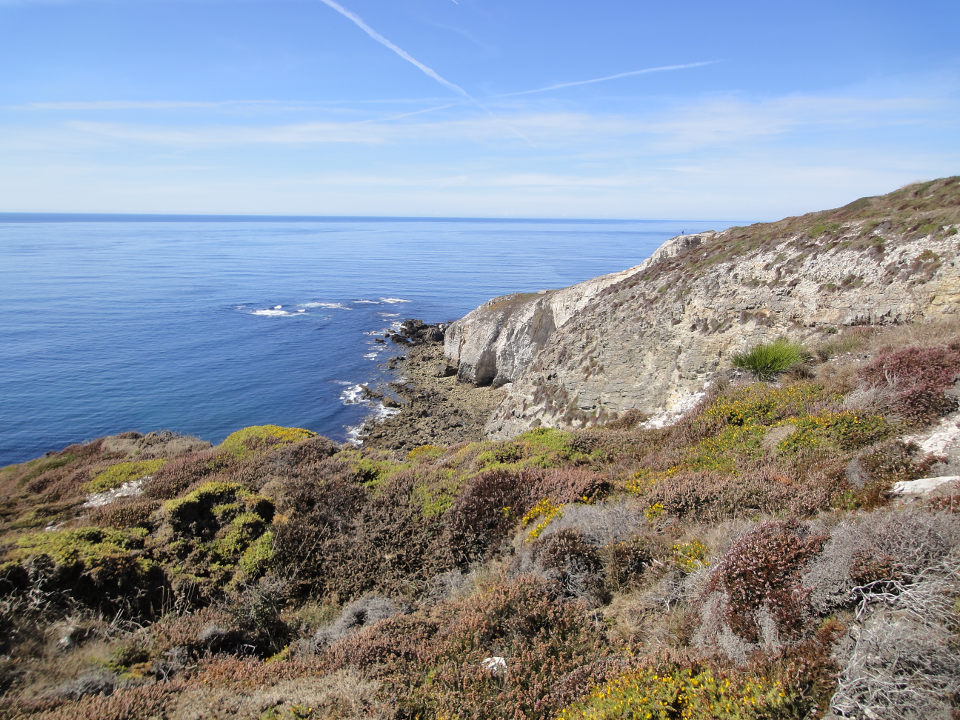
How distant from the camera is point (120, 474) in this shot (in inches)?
503

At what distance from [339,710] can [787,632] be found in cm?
424

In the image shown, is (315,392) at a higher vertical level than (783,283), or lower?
lower

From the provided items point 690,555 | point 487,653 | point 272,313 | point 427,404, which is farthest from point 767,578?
point 272,313

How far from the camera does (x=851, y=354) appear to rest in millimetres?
14914

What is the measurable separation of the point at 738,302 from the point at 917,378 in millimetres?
12822

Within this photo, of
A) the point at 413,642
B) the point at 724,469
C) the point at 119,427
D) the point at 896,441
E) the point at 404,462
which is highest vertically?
the point at 896,441

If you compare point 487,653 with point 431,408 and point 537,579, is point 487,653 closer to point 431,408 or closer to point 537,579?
point 537,579

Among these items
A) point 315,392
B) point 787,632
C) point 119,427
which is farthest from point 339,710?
point 315,392

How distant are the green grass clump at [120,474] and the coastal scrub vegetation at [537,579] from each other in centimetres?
16

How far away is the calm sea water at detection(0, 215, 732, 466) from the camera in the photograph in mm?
34188

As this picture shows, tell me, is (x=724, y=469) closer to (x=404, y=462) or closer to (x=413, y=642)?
(x=413, y=642)

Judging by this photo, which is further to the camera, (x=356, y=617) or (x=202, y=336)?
(x=202, y=336)

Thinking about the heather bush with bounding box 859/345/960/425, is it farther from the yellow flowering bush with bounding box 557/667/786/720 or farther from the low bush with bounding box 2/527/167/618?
the low bush with bounding box 2/527/167/618

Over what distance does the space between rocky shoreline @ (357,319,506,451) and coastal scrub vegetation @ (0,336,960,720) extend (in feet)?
60.1
